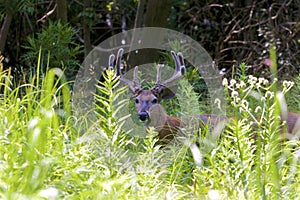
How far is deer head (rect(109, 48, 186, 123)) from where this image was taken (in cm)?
580

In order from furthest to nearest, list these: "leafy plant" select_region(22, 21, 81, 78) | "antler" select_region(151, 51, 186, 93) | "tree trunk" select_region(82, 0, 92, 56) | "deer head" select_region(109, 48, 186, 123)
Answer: "tree trunk" select_region(82, 0, 92, 56) < "leafy plant" select_region(22, 21, 81, 78) < "antler" select_region(151, 51, 186, 93) < "deer head" select_region(109, 48, 186, 123)

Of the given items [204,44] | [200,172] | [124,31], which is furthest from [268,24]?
[200,172]

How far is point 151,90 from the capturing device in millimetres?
6023

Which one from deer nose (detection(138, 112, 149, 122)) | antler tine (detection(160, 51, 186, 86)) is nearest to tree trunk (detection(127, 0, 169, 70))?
antler tine (detection(160, 51, 186, 86))

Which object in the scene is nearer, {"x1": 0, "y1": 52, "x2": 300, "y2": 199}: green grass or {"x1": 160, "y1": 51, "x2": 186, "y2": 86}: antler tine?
{"x1": 0, "y1": 52, "x2": 300, "y2": 199}: green grass

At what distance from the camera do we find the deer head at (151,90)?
580 cm

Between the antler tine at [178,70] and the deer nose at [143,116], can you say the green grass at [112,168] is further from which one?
the antler tine at [178,70]

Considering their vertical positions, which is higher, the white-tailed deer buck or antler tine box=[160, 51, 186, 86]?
antler tine box=[160, 51, 186, 86]

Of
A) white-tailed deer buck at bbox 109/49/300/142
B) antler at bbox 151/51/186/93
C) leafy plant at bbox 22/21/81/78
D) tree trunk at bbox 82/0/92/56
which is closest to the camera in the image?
white-tailed deer buck at bbox 109/49/300/142

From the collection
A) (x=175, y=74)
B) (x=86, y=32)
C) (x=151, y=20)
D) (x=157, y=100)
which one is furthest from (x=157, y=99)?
(x=86, y=32)

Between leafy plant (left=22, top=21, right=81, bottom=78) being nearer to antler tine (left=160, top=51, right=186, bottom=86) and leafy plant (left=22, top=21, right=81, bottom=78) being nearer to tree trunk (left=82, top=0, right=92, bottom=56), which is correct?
antler tine (left=160, top=51, right=186, bottom=86)

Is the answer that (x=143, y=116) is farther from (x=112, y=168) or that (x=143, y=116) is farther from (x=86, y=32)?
(x=86, y=32)

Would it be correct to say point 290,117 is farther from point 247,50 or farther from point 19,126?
point 247,50

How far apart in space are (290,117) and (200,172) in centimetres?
219
